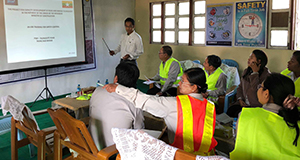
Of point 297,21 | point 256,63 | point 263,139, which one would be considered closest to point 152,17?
point 297,21

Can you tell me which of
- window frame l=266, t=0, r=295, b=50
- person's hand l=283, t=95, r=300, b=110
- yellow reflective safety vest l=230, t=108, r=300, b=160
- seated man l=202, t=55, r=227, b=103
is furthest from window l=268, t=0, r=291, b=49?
yellow reflective safety vest l=230, t=108, r=300, b=160

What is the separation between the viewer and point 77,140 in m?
1.90

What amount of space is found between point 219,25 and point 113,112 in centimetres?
403

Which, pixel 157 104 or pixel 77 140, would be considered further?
pixel 77 140

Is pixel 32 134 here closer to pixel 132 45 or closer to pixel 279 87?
pixel 279 87

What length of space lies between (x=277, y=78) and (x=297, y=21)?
11.4ft

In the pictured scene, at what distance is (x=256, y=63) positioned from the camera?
10.4 ft

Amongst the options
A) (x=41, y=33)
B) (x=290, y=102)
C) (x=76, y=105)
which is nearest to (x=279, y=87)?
(x=290, y=102)

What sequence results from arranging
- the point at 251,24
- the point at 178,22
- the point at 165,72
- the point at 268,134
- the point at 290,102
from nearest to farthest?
the point at 268,134 < the point at 290,102 < the point at 165,72 < the point at 251,24 < the point at 178,22

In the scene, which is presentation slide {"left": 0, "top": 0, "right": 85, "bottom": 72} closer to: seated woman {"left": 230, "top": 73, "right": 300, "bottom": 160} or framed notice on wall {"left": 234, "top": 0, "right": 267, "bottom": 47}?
framed notice on wall {"left": 234, "top": 0, "right": 267, "bottom": 47}

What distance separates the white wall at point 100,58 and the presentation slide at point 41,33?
43 cm

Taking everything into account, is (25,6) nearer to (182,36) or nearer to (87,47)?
(87,47)

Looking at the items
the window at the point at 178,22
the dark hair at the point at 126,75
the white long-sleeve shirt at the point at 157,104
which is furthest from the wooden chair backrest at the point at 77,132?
the window at the point at 178,22

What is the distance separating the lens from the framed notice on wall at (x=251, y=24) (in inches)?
186
